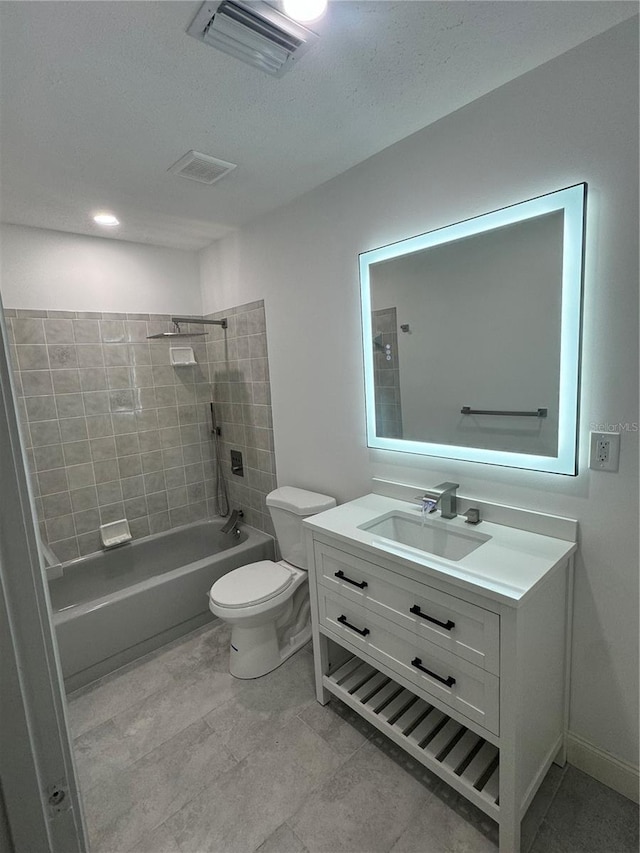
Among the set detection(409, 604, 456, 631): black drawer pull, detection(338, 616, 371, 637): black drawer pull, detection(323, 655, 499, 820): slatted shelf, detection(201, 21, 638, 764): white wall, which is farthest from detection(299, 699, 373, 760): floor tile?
detection(201, 21, 638, 764): white wall

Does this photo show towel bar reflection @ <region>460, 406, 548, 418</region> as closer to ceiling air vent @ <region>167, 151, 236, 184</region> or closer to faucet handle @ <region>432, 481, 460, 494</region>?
faucet handle @ <region>432, 481, 460, 494</region>

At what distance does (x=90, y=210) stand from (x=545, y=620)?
9.39 ft

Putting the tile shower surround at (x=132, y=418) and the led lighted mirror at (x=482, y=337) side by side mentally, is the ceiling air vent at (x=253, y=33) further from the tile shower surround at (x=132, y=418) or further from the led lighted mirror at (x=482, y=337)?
the tile shower surround at (x=132, y=418)

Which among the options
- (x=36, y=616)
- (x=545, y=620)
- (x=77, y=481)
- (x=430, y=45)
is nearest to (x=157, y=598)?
(x=77, y=481)

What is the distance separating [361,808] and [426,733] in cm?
33

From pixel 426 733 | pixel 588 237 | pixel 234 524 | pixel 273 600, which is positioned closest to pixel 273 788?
pixel 426 733

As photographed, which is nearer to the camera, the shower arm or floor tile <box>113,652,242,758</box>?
floor tile <box>113,652,242,758</box>

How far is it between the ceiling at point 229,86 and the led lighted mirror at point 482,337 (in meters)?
0.45

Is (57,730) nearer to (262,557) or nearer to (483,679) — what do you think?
(483,679)

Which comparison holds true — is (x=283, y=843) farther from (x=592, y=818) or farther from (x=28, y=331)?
(x=28, y=331)

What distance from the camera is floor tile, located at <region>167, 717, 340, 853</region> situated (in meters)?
1.38

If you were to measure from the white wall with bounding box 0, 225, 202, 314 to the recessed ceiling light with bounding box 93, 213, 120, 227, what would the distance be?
11.4 inches

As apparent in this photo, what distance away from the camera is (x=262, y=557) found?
2822 millimetres

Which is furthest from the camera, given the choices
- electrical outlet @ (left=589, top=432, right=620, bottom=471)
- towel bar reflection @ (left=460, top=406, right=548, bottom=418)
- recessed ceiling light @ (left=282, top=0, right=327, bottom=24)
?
towel bar reflection @ (left=460, top=406, right=548, bottom=418)
